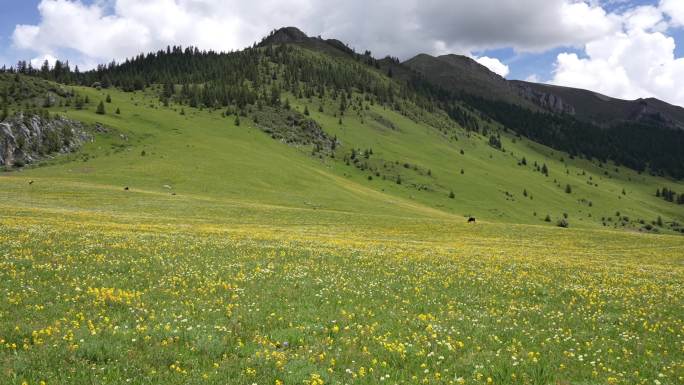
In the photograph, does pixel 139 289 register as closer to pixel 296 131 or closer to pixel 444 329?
pixel 444 329

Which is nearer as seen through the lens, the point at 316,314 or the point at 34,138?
the point at 316,314

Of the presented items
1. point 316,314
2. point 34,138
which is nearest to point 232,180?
point 34,138

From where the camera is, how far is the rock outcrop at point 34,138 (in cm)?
10081

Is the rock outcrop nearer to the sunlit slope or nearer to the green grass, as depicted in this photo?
the sunlit slope

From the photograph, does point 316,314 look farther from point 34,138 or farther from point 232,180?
point 34,138

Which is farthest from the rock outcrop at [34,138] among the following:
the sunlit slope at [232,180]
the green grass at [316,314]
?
the green grass at [316,314]

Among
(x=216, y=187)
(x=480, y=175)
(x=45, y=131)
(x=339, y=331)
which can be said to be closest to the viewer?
(x=339, y=331)

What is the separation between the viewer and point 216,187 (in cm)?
9088

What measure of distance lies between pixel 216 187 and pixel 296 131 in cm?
A: 10159

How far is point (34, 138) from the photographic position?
4190 inches

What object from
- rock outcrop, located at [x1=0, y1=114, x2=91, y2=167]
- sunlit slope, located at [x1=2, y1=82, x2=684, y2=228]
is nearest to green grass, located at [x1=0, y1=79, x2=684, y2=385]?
sunlit slope, located at [x1=2, y1=82, x2=684, y2=228]

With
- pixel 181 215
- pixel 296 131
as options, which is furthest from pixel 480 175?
pixel 181 215

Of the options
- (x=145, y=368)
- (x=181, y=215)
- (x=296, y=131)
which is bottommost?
(x=181, y=215)

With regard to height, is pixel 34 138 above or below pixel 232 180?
above
